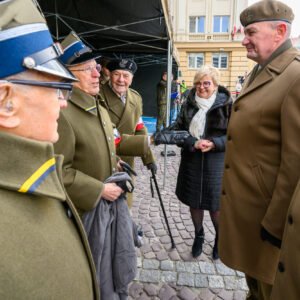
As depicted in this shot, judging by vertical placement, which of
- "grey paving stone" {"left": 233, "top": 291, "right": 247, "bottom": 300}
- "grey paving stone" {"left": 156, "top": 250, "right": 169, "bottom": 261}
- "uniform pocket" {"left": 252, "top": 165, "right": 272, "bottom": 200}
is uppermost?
"uniform pocket" {"left": 252, "top": 165, "right": 272, "bottom": 200}

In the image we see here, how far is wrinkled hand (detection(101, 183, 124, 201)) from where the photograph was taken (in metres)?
1.74

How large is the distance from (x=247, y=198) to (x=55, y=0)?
485 centimetres

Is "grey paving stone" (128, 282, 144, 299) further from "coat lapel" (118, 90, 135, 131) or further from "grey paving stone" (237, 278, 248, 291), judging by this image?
"coat lapel" (118, 90, 135, 131)

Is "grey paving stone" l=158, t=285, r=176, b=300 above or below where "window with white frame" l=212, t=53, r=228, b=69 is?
above

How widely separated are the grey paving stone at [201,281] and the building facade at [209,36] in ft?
85.3

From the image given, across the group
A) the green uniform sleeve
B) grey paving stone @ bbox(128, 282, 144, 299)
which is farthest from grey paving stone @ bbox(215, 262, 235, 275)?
the green uniform sleeve

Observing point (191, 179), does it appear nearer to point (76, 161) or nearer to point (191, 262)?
point (191, 262)

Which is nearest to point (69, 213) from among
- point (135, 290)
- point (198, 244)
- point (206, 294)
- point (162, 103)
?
point (135, 290)

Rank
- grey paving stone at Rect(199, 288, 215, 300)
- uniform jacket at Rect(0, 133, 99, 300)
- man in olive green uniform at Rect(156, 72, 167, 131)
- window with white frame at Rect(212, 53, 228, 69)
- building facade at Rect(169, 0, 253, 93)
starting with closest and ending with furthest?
uniform jacket at Rect(0, 133, 99, 300) → grey paving stone at Rect(199, 288, 215, 300) → man in olive green uniform at Rect(156, 72, 167, 131) → building facade at Rect(169, 0, 253, 93) → window with white frame at Rect(212, 53, 228, 69)

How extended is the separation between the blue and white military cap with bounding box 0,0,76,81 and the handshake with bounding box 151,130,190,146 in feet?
6.47

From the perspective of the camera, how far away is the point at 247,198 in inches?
69.3

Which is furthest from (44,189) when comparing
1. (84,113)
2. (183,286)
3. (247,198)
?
(183,286)

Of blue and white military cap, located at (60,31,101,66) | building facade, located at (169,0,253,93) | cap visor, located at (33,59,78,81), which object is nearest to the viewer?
cap visor, located at (33,59,78,81)

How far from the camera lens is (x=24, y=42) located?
79 cm
